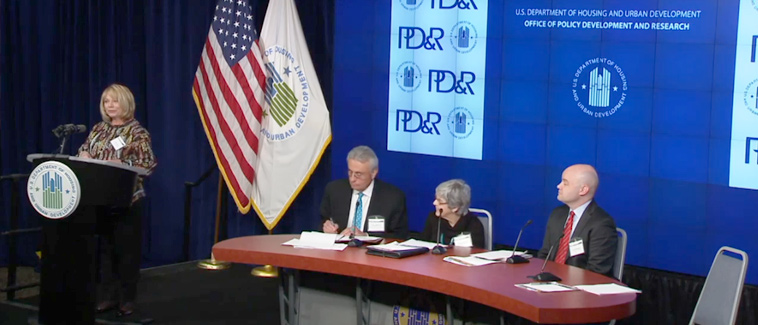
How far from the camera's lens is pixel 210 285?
6.90 m

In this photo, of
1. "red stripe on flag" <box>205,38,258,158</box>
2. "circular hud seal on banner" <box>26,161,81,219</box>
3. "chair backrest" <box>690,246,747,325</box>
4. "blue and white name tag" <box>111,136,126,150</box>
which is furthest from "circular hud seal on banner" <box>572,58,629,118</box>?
"circular hud seal on banner" <box>26,161,81,219</box>

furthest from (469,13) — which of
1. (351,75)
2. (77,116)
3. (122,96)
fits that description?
(77,116)

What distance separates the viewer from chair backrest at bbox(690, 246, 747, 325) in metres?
4.08

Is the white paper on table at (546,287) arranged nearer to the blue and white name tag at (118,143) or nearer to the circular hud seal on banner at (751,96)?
the circular hud seal on banner at (751,96)

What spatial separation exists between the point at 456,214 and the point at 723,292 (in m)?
1.45

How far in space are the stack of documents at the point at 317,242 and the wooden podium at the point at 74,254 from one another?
2.87ft

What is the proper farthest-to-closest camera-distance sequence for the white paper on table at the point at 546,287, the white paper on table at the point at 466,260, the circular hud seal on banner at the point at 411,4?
the circular hud seal on banner at the point at 411,4 < the white paper on table at the point at 466,260 < the white paper on table at the point at 546,287

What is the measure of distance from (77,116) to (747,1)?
17.3 feet

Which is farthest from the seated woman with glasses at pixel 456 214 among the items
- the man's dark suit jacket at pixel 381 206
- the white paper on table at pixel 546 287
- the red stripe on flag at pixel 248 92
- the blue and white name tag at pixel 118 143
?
the red stripe on flag at pixel 248 92

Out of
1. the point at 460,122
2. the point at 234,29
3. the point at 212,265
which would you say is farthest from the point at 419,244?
the point at 212,265

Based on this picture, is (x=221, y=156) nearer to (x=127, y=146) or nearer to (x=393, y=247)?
(x=127, y=146)

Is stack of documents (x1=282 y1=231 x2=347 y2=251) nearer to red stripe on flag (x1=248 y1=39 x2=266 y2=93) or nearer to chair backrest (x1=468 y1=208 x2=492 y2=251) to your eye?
chair backrest (x1=468 y1=208 x2=492 y2=251)

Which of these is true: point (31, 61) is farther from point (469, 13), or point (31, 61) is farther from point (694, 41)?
point (694, 41)

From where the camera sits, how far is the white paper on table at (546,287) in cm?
402
